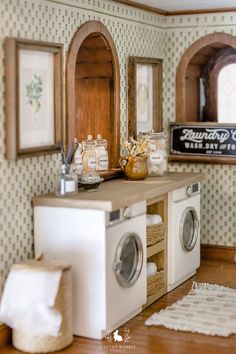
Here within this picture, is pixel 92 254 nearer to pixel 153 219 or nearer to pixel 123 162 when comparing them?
pixel 153 219

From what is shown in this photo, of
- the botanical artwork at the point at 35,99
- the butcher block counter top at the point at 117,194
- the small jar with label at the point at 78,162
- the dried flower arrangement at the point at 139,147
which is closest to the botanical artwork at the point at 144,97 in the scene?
the dried flower arrangement at the point at 139,147

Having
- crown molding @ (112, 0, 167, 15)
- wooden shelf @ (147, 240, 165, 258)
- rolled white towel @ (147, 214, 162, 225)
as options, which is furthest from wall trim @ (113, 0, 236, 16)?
wooden shelf @ (147, 240, 165, 258)

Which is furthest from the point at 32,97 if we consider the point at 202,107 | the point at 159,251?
the point at 202,107

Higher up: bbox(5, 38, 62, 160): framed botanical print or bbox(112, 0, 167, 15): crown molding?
bbox(112, 0, 167, 15): crown molding

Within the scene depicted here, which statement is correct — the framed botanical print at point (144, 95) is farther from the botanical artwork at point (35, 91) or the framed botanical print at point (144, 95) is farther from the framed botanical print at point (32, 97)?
the botanical artwork at point (35, 91)

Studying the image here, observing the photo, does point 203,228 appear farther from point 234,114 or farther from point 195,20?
point 195,20

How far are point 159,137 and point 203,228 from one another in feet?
4.28

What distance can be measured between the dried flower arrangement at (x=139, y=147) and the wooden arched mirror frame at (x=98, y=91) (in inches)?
6.3

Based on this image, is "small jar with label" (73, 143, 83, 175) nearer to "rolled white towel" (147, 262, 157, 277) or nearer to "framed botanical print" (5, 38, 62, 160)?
"framed botanical print" (5, 38, 62, 160)

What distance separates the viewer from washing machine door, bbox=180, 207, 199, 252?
6043 millimetres

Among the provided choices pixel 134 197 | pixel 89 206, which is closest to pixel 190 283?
pixel 134 197

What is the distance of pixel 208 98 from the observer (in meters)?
7.40

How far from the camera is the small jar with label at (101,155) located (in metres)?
5.82

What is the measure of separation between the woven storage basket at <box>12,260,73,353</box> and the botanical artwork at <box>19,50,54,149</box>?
0.85m
